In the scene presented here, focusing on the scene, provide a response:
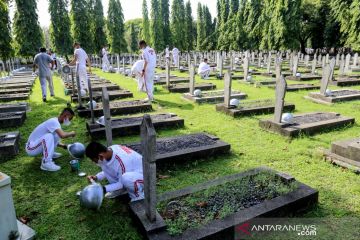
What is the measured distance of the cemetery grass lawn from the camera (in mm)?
3514

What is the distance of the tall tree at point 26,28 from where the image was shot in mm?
29609

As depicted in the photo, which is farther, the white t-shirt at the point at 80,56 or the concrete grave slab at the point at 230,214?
the white t-shirt at the point at 80,56

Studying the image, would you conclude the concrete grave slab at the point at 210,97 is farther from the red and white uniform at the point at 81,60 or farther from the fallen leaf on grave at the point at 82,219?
the fallen leaf on grave at the point at 82,219

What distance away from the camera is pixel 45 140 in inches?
193

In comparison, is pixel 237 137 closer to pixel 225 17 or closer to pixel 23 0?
pixel 23 0

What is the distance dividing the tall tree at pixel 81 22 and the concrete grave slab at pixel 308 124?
32.7 m

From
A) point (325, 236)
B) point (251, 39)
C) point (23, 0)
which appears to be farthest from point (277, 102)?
point (23, 0)

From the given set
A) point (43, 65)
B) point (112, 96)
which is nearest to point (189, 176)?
point (112, 96)

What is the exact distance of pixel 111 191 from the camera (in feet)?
12.4

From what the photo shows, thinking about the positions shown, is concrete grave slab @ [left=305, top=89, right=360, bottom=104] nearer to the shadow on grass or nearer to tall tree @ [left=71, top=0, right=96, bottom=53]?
the shadow on grass

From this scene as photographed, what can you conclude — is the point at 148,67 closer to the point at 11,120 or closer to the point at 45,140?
the point at 11,120

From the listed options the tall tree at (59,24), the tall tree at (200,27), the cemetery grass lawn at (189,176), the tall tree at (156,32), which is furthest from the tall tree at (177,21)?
the cemetery grass lawn at (189,176)

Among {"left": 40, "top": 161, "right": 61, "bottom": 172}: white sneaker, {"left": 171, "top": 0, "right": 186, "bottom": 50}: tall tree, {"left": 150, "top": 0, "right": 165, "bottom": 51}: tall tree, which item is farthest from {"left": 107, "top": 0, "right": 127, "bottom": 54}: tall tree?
{"left": 40, "top": 161, "right": 61, "bottom": 172}: white sneaker

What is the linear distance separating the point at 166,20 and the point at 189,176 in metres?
47.0
